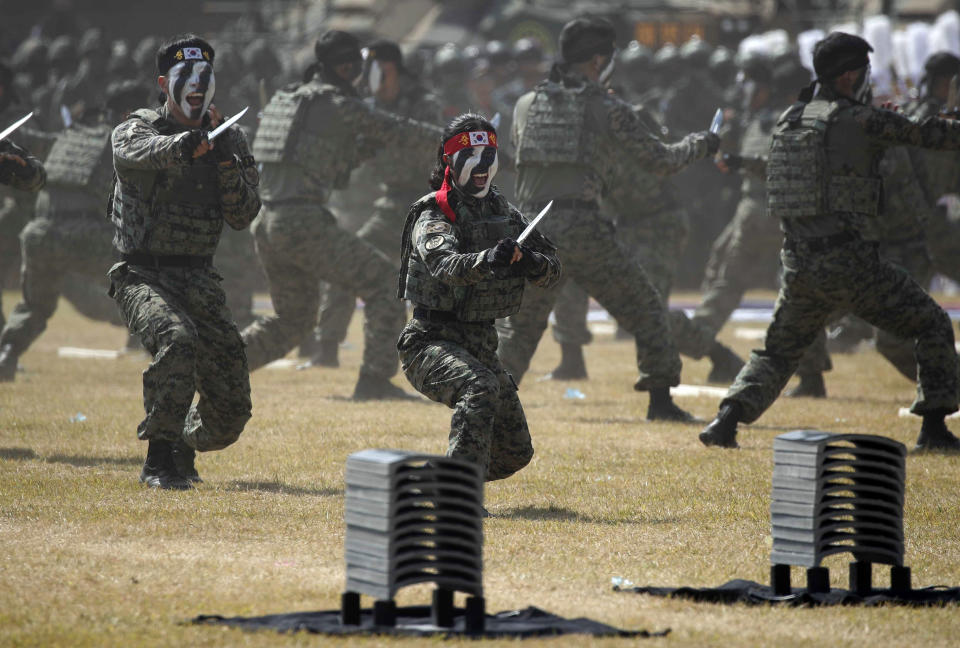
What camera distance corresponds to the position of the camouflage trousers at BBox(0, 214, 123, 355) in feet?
41.9

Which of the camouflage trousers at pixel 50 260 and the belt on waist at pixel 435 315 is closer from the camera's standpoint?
the belt on waist at pixel 435 315

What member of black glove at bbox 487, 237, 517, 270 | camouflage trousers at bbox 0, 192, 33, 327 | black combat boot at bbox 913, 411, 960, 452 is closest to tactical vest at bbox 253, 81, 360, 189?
black combat boot at bbox 913, 411, 960, 452

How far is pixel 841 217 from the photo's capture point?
8.98 m

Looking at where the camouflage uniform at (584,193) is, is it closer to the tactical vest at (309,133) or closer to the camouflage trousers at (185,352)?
the tactical vest at (309,133)

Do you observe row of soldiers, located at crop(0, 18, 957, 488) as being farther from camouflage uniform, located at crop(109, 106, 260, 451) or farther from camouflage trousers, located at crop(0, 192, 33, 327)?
camouflage trousers, located at crop(0, 192, 33, 327)

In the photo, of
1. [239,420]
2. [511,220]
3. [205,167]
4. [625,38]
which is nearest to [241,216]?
[205,167]

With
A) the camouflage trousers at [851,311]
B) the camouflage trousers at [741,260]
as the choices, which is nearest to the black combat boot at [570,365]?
the camouflage trousers at [741,260]

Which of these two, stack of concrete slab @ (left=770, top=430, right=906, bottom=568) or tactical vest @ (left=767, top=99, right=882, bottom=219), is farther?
tactical vest @ (left=767, top=99, right=882, bottom=219)

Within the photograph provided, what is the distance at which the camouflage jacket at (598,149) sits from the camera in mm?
10141

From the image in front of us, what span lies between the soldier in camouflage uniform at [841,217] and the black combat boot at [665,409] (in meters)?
1.65

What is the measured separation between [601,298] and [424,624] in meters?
5.75

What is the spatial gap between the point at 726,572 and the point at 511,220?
1929 millimetres

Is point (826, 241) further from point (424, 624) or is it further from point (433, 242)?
point (424, 624)

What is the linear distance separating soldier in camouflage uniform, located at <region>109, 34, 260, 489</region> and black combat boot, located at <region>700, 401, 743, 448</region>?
2922mm
